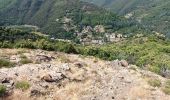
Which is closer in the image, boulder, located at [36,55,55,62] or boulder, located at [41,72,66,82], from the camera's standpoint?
boulder, located at [41,72,66,82]

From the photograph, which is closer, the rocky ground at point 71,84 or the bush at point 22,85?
→ the rocky ground at point 71,84

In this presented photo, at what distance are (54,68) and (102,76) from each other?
535 cm

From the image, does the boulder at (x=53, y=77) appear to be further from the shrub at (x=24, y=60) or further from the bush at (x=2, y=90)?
the shrub at (x=24, y=60)

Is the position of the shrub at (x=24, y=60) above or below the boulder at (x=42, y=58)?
above

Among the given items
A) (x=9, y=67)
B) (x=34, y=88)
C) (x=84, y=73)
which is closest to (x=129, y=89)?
(x=84, y=73)

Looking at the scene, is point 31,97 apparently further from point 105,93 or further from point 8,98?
point 105,93

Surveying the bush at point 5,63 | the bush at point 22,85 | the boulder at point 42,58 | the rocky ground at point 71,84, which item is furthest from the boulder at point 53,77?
the boulder at point 42,58

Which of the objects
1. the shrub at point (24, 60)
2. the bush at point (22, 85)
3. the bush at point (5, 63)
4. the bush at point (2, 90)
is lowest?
the shrub at point (24, 60)

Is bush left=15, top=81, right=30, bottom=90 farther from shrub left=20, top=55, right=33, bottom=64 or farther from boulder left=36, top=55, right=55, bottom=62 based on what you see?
boulder left=36, top=55, right=55, bottom=62

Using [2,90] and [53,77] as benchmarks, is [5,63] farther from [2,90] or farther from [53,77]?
[2,90]

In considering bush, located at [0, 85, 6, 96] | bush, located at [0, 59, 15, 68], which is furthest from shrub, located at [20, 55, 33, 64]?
bush, located at [0, 85, 6, 96]

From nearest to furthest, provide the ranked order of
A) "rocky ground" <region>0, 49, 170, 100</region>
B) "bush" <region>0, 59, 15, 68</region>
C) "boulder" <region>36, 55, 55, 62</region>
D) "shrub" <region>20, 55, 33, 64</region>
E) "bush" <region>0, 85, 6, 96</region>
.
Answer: "bush" <region>0, 85, 6, 96</region>, "rocky ground" <region>0, 49, 170, 100</region>, "bush" <region>0, 59, 15, 68</region>, "shrub" <region>20, 55, 33, 64</region>, "boulder" <region>36, 55, 55, 62</region>

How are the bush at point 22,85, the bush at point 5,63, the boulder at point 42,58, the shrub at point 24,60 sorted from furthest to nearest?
the boulder at point 42,58
the shrub at point 24,60
the bush at point 5,63
the bush at point 22,85

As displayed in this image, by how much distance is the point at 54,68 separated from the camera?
3947 cm
